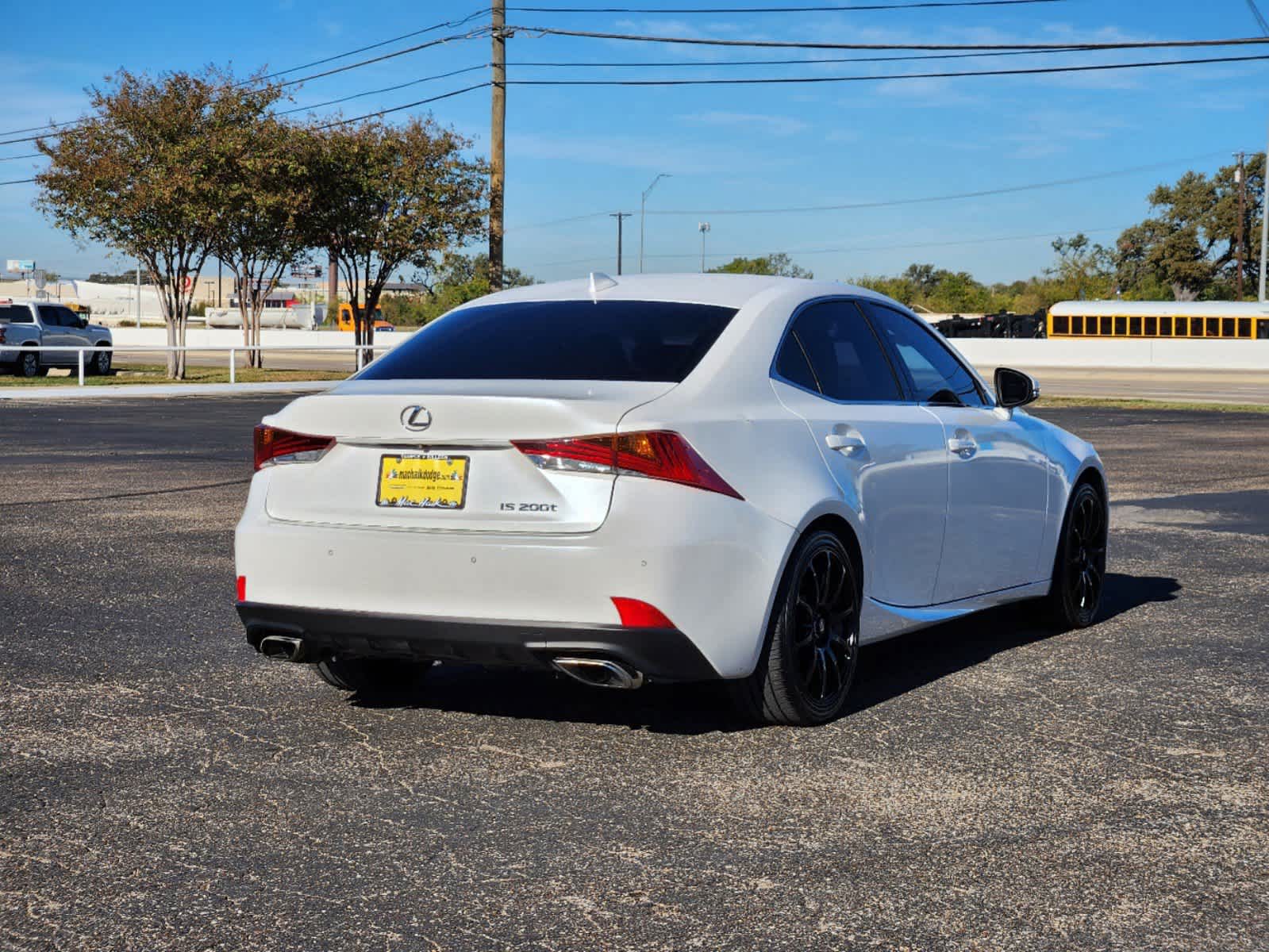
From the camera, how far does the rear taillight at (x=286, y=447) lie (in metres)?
5.39

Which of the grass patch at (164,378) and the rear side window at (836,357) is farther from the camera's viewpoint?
the grass patch at (164,378)

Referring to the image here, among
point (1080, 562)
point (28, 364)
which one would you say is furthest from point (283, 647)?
point (28, 364)

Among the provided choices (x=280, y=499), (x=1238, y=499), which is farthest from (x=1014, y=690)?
(x=1238, y=499)

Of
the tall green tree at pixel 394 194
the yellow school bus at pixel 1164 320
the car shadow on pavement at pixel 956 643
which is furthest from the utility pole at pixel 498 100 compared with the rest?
the yellow school bus at pixel 1164 320

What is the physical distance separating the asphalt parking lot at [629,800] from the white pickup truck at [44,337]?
34608 mm

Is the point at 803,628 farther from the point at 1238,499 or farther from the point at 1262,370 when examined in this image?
the point at 1262,370

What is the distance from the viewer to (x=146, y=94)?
1665 inches

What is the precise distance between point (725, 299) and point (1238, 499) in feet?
31.3

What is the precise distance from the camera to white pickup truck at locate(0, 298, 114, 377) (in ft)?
133

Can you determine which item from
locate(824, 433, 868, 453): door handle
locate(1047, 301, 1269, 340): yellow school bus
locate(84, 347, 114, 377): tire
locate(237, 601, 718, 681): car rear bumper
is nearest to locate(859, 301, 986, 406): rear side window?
→ locate(824, 433, 868, 453): door handle

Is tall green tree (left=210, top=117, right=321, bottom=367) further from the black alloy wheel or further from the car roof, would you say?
the car roof

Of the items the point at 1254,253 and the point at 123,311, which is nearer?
the point at 1254,253

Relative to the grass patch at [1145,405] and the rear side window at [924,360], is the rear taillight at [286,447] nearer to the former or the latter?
the rear side window at [924,360]

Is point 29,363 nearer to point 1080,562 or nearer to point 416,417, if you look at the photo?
point 1080,562
